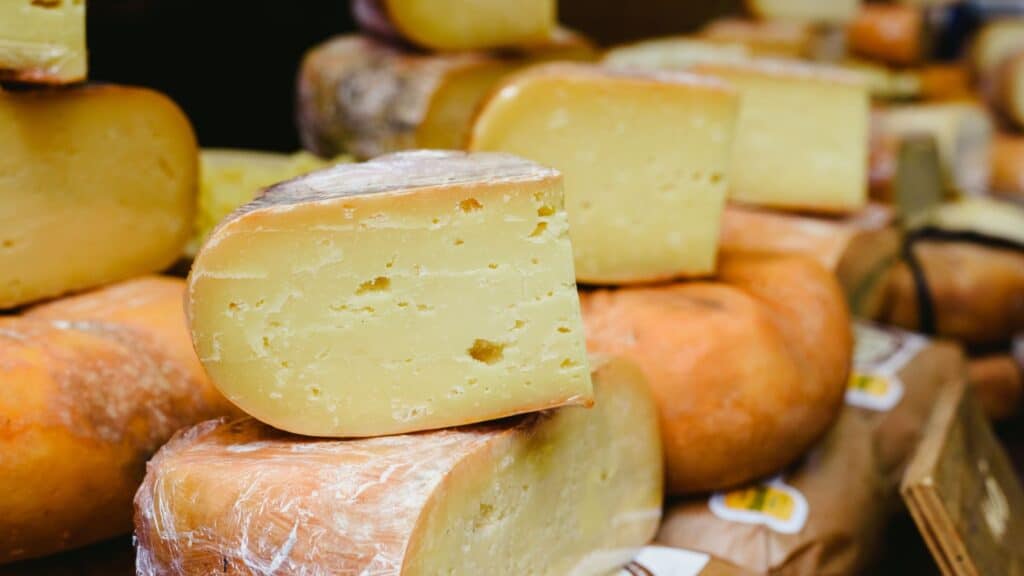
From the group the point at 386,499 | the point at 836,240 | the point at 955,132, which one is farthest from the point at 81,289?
the point at 955,132

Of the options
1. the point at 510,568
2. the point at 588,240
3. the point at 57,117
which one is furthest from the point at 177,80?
the point at 510,568

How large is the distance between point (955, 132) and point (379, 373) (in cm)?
239

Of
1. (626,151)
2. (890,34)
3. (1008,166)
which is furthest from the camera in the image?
(890,34)

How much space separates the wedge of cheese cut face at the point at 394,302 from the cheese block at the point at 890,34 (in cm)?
285

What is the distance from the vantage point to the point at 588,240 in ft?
4.90

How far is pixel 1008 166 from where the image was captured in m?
3.24

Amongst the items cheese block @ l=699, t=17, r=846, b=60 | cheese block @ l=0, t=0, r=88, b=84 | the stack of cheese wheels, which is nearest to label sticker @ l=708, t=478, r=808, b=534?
the stack of cheese wheels

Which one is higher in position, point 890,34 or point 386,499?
point 890,34

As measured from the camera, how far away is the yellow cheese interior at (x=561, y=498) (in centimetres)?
99

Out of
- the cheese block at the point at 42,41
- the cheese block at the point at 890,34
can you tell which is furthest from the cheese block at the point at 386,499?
the cheese block at the point at 890,34

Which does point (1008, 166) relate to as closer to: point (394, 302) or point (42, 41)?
point (394, 302)

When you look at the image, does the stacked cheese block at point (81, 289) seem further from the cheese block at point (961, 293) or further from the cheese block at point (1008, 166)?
the cheese block at point (1008, 166)

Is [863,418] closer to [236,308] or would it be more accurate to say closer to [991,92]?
[236,308]

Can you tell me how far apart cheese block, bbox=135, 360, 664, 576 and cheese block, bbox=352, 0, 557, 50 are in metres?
0.83
